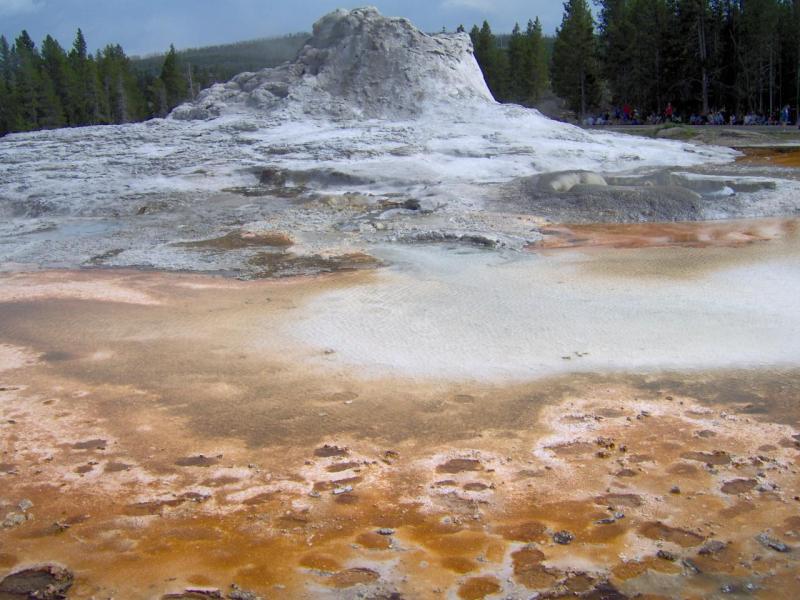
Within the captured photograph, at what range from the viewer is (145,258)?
303 inches

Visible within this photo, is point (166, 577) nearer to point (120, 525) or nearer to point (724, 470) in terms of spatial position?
point (120, 525)

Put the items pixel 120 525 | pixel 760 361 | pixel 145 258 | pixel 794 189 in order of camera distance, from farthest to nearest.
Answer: pixel 794 189 → pixel 145 258 → pixel 760 361 → pixel 120 525

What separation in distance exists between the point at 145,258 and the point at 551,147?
7551 millimetres

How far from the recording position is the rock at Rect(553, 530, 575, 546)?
2738 mm

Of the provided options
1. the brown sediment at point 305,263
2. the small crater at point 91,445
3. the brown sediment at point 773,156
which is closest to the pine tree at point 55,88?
the brown sediment at point 773,156

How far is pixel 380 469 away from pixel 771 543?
1500 mm

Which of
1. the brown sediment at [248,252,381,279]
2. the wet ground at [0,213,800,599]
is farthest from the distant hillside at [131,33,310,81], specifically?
the wet ground at [0,213,800,599]

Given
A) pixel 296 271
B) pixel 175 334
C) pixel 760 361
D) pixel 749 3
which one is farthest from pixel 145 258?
pixel 749 3

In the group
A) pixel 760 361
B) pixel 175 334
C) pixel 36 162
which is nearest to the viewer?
pixel 760 361

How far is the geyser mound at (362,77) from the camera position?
14.6 meters

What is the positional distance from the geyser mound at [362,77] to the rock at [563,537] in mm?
12223

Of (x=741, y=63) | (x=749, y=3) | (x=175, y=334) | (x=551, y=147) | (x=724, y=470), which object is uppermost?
(x=749, y=3)

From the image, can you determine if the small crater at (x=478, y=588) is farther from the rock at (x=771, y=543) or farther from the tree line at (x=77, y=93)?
the tree line at (x=77, y=93)

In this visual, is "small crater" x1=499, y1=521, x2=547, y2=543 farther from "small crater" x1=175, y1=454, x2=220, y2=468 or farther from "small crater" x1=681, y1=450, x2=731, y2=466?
"small crater" x1=175, y1=454, x2=220, y2=468
